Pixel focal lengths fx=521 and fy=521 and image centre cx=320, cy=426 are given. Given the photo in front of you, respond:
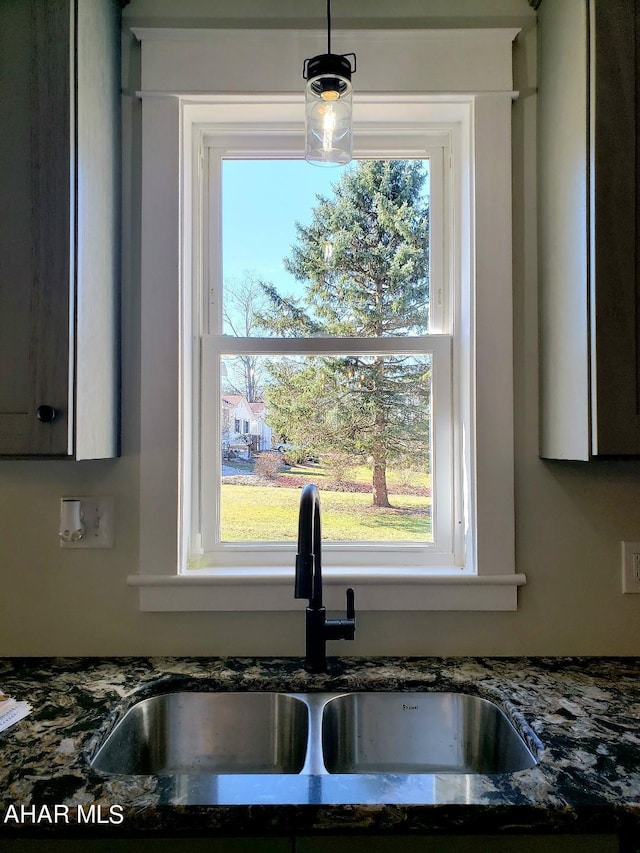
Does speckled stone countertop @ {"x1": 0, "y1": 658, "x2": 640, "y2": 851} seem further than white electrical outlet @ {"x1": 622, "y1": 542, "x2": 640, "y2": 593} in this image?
No

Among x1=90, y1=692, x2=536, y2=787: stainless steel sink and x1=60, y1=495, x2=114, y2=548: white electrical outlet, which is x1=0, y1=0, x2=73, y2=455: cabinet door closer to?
x1=60, y1=495, x2=114, y2=548: white electrical outlet

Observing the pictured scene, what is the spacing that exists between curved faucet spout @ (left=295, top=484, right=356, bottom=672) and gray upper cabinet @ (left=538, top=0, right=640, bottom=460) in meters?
0.63

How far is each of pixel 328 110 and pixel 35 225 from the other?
0.67 meters

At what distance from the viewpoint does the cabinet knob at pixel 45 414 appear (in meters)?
1.08

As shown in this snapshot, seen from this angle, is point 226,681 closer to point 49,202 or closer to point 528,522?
point 528,522

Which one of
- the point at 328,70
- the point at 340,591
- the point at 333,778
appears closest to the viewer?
the point at 333,778

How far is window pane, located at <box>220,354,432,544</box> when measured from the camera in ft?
5.05

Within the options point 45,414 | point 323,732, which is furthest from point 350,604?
point 45,414

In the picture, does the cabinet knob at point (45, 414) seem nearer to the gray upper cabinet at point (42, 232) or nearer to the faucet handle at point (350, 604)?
the gray upper cabinet at point (42, 232)

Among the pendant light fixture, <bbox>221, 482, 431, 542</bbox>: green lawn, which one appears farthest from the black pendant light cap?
<bbox>221, 482, 431, 542</bbox>: green lawn

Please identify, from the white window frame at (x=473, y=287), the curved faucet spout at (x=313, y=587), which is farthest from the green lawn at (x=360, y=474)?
the curved faucet spout at (x=313, y=587)

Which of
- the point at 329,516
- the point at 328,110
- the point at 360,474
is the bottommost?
the point at 329,516

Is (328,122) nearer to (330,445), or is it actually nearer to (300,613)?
(330,445)

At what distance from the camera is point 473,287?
141 cm
